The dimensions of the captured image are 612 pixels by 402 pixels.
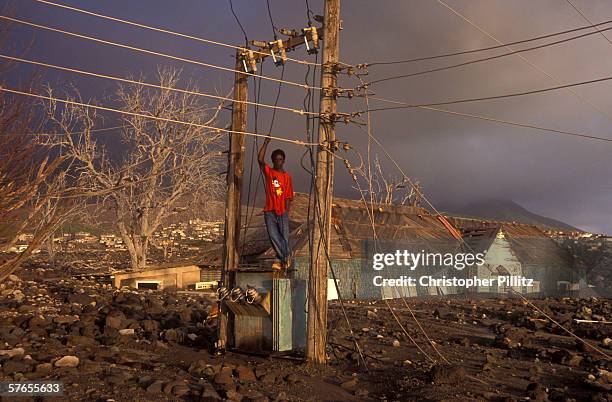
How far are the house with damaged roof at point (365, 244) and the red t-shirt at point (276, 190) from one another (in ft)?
55.6

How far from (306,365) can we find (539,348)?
6849mm

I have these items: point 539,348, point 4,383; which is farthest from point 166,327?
point 539,348

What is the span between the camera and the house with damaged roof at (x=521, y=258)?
38.1 m

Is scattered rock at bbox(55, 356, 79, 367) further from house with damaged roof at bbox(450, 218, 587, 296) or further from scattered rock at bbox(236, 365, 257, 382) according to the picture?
house with damaged roof at bbox(450, 218, 587, 296)

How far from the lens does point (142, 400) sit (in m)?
9.16

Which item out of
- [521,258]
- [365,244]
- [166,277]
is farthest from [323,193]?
[521,258]

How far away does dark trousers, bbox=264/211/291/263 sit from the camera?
12.4m

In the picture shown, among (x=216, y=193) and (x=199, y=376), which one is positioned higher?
(x=216, y=193)

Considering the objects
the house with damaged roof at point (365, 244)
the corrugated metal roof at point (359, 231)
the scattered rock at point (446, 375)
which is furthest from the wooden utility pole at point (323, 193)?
the corrugated metal roof at point (359, 231)

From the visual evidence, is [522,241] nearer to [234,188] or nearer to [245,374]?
[234,188]

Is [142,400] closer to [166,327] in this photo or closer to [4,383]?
[4,383]

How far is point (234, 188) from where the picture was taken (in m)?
13.5

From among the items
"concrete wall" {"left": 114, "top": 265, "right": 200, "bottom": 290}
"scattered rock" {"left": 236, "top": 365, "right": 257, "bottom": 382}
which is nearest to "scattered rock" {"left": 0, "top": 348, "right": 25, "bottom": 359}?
"scattered rock" {"left": 236, "top": 365, "right": 257, "bottom": 382}

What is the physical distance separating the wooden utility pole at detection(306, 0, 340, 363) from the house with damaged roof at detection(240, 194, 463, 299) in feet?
56.6
